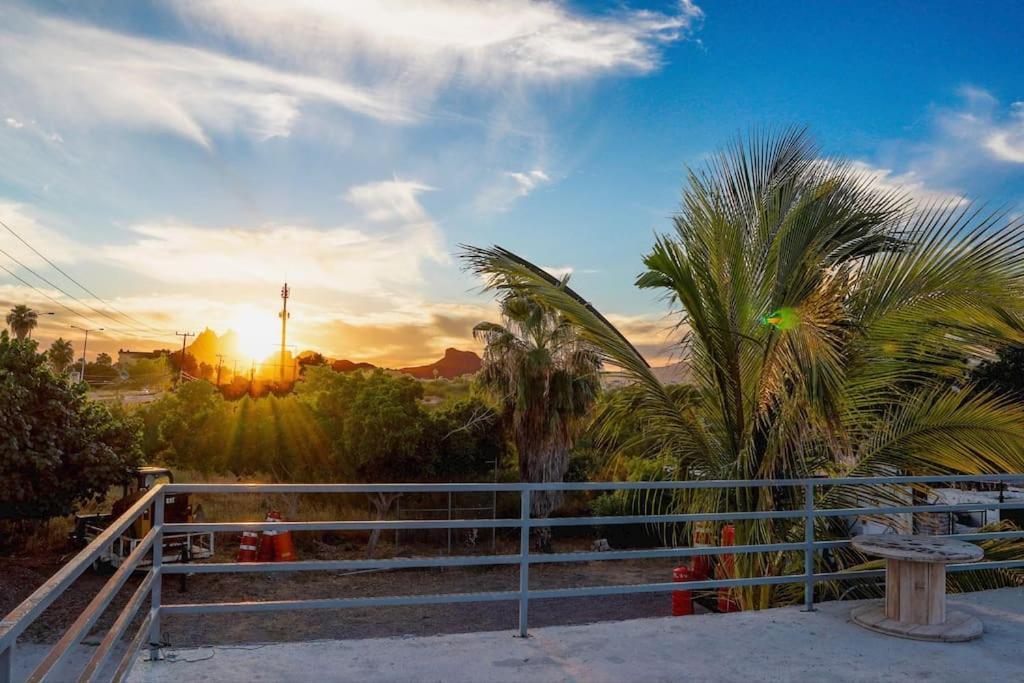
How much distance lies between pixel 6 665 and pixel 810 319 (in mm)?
6224

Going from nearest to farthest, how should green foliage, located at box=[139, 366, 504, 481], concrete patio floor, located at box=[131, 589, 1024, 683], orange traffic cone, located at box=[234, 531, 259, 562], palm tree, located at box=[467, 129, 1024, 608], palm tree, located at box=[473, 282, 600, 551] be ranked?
concrete patio floor, located at box=[131, 589, 1024, 683] → palm tree, located at box=[467, 129, 1024, 608] → orange traffic cone, located at box=[234, 531, 259, 562] → palm tree, located at box=[473, 282, 600, 551] → green foliage, located at box=[139, 366, 504, 481]

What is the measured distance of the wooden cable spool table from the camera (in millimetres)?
5391

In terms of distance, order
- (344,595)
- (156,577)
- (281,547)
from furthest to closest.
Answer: (281,547) → (344,595) → (156,577)

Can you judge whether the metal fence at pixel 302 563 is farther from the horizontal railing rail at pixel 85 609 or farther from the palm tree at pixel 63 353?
the palm tree at pixel 63 353

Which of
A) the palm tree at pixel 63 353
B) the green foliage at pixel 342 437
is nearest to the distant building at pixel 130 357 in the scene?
the palm tree at pixel 63 353

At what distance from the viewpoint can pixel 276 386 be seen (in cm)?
5772

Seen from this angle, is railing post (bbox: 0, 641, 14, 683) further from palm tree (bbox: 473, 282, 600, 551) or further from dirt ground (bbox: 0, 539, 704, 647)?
palm tree (bbox: 473, 282, 600, 551)

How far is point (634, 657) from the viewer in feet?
16.2

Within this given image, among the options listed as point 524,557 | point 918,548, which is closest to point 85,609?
point 524,557

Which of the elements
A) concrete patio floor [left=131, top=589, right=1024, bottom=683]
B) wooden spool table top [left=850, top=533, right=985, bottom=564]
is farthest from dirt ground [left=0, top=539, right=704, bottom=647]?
concrete patio floor [left=131, top=589, right=1024, bottom=683]

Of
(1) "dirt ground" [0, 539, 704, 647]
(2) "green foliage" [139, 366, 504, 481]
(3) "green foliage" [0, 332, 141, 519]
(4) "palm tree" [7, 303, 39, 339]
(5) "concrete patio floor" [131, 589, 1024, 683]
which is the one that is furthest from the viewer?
(4) "palm tree" [7, 303, 39, 339]

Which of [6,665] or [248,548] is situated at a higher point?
[6,665]

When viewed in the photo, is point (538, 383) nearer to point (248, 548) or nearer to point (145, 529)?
point (248, 548)

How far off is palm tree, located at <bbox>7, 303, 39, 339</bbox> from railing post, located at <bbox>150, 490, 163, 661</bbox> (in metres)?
85.2
